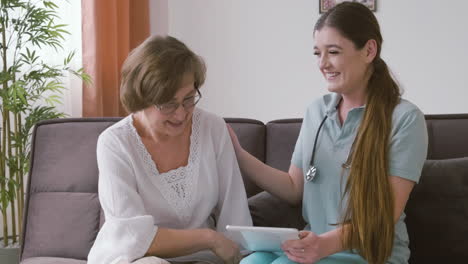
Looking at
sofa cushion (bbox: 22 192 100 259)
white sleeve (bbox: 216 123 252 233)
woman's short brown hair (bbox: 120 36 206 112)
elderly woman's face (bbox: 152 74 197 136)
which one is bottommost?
sofa cushion (bbox: 22 192 100 259)

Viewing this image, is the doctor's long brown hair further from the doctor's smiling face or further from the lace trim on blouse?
the lace trim on blouse

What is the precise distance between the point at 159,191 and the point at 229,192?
0.70 feet

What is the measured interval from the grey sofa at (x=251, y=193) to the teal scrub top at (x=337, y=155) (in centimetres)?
19

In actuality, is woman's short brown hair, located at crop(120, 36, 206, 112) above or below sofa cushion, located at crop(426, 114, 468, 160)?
above

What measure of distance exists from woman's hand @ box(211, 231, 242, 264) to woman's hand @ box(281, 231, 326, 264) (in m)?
0.18

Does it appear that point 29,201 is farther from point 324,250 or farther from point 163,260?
point 324,250

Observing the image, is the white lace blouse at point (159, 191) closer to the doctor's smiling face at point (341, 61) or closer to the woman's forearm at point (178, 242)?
the woman's forearm at point (178, 242)

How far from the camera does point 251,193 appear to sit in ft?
7.64

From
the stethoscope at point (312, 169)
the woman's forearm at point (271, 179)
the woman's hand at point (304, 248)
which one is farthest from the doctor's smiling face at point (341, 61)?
the woman's hand at point (304, 248)

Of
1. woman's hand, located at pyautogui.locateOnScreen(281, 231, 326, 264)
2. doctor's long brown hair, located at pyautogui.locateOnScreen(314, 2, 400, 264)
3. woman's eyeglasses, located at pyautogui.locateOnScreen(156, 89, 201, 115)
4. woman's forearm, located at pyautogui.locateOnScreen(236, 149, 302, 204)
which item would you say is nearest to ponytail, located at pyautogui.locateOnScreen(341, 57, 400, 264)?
doctor's long brown hair, located at pyautogui.locateOnScreen(314, 2, 400, 264)

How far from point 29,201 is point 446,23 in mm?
2637

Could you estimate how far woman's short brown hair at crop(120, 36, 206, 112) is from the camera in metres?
1.80

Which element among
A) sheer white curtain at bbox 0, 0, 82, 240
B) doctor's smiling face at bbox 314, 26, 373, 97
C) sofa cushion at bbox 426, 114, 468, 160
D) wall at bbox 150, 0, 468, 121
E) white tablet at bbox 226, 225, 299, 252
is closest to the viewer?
white tablet at bbox 226, 225, 299, 252

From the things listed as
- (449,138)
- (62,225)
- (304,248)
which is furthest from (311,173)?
(62,225)
